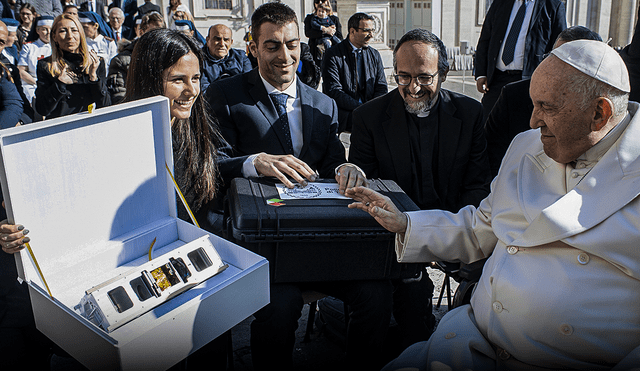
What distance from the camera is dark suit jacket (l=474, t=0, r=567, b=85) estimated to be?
4.95 metres

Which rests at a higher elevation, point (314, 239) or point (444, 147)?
point (444, 147)

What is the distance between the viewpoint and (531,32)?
4.98 m

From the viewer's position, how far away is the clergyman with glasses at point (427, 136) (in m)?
2.93

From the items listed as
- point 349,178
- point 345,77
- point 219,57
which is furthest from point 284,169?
point 219,57

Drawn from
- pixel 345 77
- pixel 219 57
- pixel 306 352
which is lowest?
pixel 306 352

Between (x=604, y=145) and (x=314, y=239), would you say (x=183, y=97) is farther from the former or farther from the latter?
(x=604, y=145)

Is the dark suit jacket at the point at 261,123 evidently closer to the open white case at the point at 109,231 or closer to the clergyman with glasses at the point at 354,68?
the open white case at the point at 109,231

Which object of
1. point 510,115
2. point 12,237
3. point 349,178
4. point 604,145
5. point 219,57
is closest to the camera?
point 12,237

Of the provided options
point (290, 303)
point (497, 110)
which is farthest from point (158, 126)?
point (497, 110)

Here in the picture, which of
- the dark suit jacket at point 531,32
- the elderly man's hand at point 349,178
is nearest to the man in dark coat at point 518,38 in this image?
the dark suit jacket at point 531,32

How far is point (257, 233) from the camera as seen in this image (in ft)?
6.47

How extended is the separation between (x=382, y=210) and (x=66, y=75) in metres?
4.37

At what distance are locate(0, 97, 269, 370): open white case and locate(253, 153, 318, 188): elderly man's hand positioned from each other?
1.64 ft

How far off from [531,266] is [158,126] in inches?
56.9
